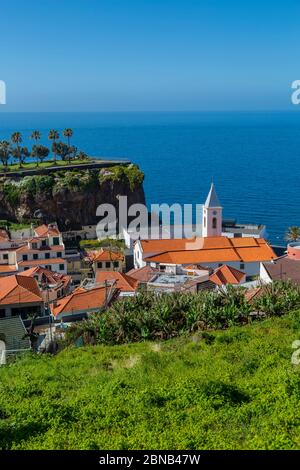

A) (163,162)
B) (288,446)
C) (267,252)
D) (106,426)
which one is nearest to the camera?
(288,446)

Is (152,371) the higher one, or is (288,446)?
(288,446)

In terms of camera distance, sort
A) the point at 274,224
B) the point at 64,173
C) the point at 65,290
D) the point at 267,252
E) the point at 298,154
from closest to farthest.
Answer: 1. the point at 65,290
2. the point at 267,252
3. the point at 64,173
4. the point at 274,224
5. the point at 298,154

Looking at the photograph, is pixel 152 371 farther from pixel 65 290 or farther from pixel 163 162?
pixel 163 162

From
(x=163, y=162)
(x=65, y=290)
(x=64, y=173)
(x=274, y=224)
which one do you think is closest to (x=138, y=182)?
(x=64, y=173)

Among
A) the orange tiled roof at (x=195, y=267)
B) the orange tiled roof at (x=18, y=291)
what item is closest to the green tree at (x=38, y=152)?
the orange tiled roof at (x=195, y=267)

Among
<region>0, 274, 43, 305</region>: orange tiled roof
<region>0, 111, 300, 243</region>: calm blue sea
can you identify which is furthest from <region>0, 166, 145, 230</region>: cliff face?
<region>0, 274, 43, 305</region>: orange tiled roof

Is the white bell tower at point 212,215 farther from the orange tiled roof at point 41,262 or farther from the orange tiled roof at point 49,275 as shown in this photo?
the orange tiled roof at point 49,275

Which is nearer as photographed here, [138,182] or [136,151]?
[138,182]
